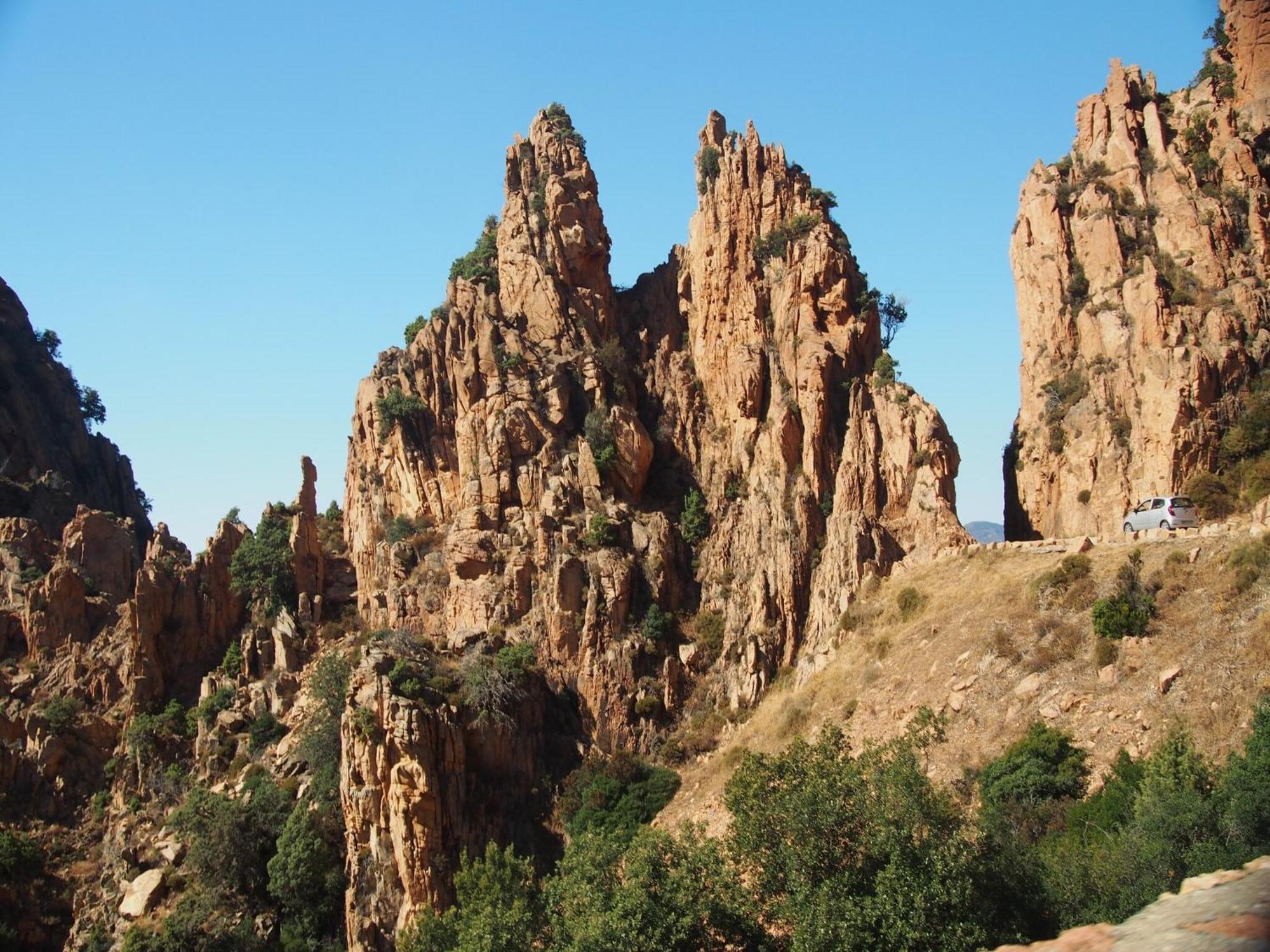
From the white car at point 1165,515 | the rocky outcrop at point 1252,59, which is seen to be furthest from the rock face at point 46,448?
the rocky outcrop at point 1252,59

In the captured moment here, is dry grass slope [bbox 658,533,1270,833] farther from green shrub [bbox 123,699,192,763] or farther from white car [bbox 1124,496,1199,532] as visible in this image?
green shrub [bbox 123,699,192,763]

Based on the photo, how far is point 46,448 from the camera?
67.6 m

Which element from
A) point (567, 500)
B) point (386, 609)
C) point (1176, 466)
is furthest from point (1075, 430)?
point (386, 609)

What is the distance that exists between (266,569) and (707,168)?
30354 mm

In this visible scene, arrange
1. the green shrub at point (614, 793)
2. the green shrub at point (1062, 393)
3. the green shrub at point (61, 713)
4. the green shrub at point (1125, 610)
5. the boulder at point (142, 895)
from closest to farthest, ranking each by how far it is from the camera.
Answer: the green shrub at point (1125, 610) → the green shrub at point (614, 793) → the boulder at point (142, 895) → the green shrub at point (1062, 393) → the green shrub at point (61, 713)

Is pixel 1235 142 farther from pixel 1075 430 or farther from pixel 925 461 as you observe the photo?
pixel 925 461

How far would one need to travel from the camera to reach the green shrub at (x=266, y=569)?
52875 millimetres

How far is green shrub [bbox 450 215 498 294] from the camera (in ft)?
184

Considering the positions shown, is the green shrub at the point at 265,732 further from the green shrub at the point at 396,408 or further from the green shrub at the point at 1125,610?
the green shrub at the point at 1125,610

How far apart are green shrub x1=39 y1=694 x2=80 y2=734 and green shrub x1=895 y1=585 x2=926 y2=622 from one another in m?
37.0

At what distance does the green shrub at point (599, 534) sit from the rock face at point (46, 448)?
33.7 meters

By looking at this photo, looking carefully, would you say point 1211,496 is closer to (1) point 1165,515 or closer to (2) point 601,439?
(1) point 1165,515

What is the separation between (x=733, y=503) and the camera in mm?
50562

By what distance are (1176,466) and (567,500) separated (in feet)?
82.4
